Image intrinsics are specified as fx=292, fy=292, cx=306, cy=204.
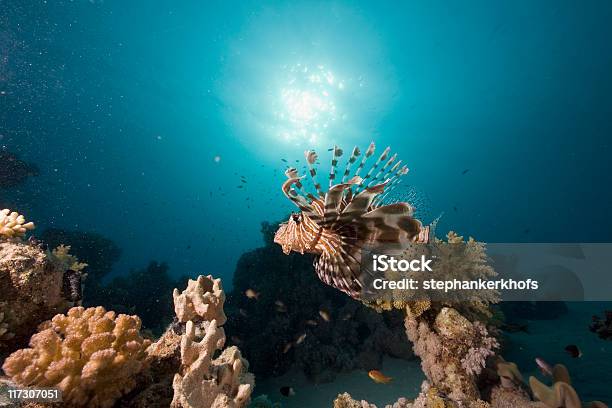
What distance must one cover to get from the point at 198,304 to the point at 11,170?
1760cm

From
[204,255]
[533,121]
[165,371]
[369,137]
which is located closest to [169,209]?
[204,255]

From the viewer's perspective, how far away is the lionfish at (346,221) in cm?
290

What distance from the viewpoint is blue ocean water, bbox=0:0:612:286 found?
3106cm

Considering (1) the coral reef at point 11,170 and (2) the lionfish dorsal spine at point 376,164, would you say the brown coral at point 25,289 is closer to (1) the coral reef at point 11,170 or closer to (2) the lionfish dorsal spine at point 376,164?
(2) the lionfish dorsal spine at point 376,164

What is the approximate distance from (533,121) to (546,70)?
1597 centimetres

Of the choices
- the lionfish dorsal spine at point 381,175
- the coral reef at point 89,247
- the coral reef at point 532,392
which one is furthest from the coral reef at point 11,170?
the coral reef at point 532,392

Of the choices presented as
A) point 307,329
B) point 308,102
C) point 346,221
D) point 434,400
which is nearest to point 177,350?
point 346,221

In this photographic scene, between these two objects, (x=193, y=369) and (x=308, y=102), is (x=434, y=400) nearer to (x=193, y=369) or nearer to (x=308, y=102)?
(x=193, y=369)

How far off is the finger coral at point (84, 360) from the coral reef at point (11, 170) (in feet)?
56.5

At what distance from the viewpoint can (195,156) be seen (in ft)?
273

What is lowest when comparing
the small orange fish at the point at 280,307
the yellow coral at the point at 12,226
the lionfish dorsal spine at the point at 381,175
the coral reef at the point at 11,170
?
the small orange fish at the point at 280,307

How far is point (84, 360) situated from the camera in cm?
238

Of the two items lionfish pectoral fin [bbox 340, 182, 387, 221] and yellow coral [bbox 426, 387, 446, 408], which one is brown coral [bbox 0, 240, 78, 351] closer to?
lionfish pectoral fin [bbox 340, 182, 387, 221]

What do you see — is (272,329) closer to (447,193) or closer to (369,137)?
(369,137)
